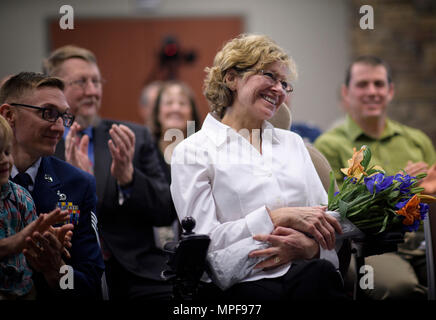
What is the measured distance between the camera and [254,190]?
1.92 metres

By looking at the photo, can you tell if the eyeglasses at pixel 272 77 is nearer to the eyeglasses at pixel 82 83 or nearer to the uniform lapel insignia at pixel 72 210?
the uniform lapel insignia at pixel 72 210

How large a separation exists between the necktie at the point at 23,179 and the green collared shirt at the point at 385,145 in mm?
1570

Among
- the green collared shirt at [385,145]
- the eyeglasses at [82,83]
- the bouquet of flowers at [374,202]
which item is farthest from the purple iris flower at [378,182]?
the eyeglasses at [82,83]

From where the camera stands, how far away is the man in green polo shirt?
268cm

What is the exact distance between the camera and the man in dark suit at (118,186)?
241 centimetres

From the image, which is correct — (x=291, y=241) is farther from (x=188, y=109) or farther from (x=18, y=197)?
(x=188, y=109)

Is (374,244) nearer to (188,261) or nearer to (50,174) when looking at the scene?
(188,261)

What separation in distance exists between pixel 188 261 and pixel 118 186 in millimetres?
885

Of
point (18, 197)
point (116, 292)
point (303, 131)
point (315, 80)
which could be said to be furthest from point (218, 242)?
point (315, 80)

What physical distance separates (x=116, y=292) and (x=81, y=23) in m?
4.20

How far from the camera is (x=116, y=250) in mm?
2471

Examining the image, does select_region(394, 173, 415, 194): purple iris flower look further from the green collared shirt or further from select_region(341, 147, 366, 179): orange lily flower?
the green collared shirt

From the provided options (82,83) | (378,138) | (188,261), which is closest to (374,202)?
(188,261)
